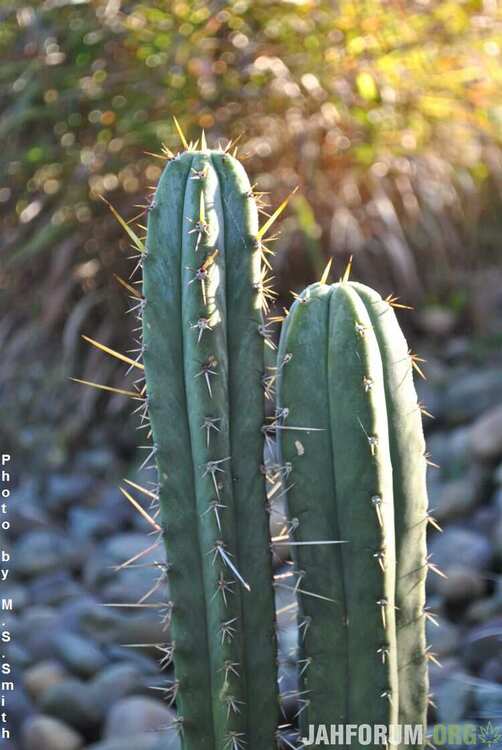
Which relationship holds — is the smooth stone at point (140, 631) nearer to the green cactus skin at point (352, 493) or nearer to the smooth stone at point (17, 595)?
the smooth stone at point (17, 595)

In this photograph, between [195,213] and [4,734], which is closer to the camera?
[195,213]

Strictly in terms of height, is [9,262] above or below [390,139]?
below

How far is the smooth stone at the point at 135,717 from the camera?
232cm

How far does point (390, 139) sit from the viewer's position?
13.2 feet

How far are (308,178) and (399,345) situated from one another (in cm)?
251

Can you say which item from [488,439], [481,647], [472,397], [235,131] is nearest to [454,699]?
[481,647]

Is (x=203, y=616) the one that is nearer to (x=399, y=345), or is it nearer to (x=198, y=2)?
(x=399, y=345)

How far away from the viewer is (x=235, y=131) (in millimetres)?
3891

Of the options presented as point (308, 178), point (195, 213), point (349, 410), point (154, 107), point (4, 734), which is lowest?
point (4, 734)

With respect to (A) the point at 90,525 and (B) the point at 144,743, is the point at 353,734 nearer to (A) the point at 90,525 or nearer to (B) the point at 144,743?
(B) the point at 144,743

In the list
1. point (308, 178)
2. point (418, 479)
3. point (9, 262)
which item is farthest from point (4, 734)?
point (308, 178)

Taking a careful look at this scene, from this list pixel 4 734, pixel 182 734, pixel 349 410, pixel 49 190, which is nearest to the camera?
pixel 349 410

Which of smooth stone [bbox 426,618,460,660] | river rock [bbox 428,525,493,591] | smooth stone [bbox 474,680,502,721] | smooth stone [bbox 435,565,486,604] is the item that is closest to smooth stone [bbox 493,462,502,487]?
river rock [bbox 428,525,493,591]

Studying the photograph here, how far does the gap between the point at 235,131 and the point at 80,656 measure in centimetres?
209
